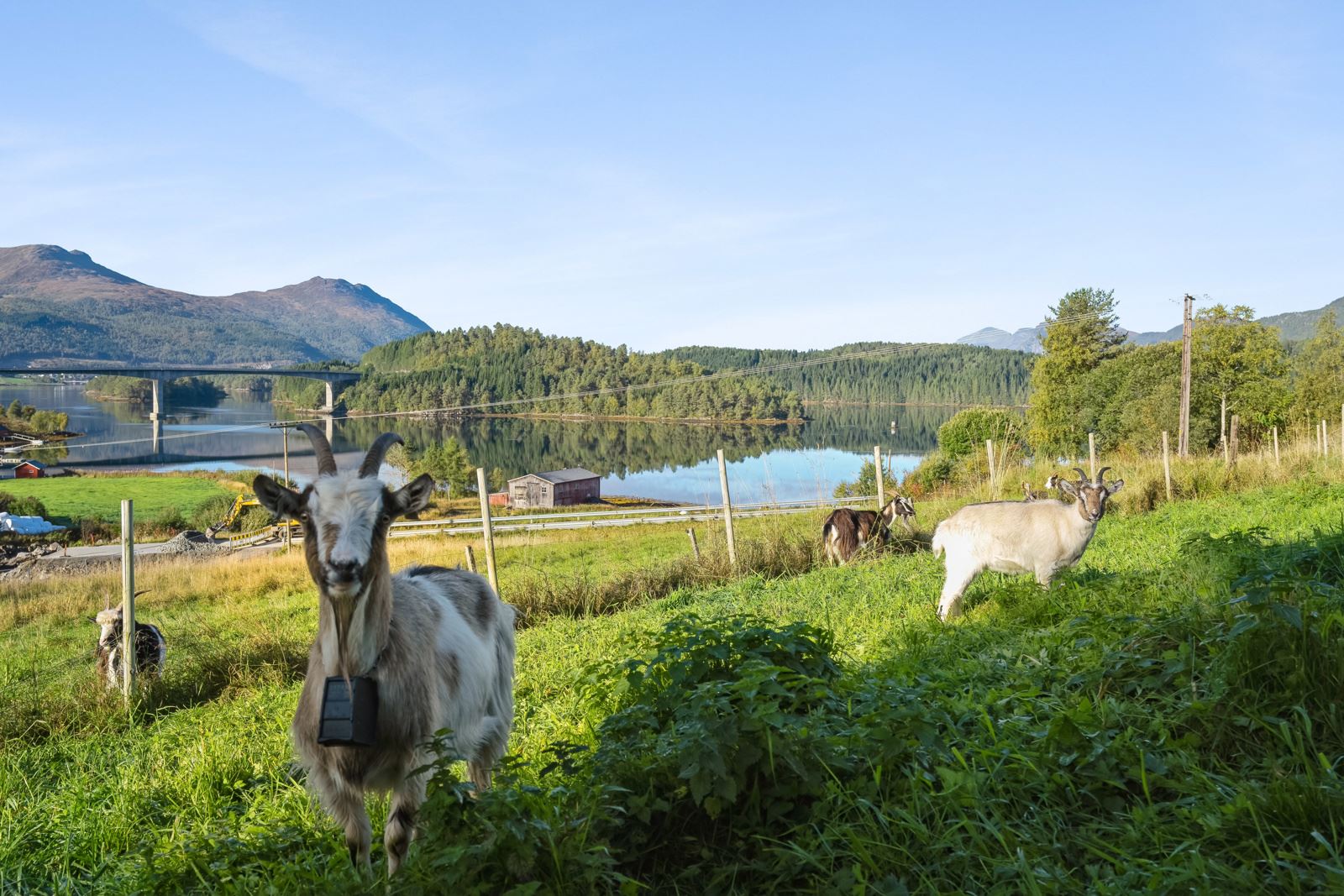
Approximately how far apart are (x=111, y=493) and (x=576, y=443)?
2744 inches

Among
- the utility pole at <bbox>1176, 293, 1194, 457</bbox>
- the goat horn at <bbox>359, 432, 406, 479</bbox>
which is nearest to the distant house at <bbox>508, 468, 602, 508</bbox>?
the utility pole at <bbox>1176, 293, 1194, 457</bbox>

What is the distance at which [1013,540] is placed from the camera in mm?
7723

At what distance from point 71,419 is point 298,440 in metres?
73.2

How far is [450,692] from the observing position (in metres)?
3.73

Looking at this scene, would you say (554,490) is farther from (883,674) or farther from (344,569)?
(344,569)

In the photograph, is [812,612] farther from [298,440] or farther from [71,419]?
[71,419]

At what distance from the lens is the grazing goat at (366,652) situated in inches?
121

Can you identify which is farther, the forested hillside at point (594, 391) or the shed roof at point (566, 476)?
the forested hillside at point (594, 391)

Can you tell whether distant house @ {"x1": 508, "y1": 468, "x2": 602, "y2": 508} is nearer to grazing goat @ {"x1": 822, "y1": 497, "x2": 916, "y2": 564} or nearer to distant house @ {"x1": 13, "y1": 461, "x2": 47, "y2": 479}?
distant house @ {"x1": 13, "y1": 461, "x2": 47, "y2": 479}

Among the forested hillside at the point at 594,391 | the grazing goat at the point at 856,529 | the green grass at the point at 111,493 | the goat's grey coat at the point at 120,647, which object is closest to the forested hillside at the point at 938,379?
the forested hillside at the point at 594,391

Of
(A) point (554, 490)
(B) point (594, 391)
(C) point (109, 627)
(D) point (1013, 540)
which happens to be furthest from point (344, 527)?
(B) point (594, 391)

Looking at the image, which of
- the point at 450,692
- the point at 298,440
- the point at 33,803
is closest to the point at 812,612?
the point at 450,692

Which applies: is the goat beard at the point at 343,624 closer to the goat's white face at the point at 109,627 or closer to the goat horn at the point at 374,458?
the goat horn at the point at 374,458

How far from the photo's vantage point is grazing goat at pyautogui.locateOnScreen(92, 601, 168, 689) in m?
8.53
